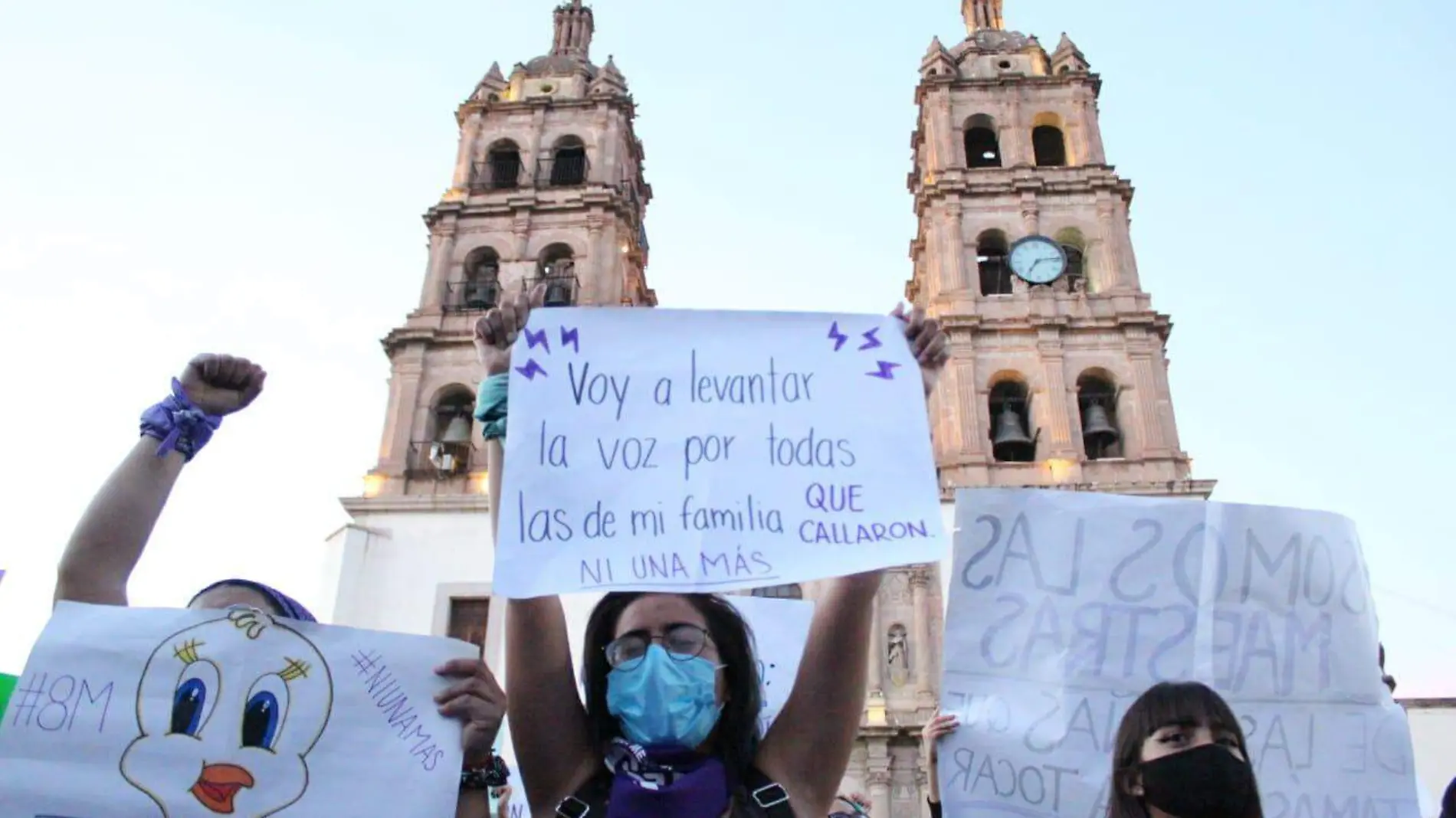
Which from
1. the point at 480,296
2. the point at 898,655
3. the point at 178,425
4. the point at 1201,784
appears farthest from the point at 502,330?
the point at 480,296

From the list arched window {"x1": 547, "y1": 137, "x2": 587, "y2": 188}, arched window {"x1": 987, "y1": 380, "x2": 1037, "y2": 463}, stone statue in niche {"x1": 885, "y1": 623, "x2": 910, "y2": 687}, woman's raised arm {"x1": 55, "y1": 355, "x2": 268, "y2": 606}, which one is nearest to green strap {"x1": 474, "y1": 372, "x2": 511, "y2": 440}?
woman's raised arm {"x1": 55, "y1": 355, "x2": 268, "y2": 606}

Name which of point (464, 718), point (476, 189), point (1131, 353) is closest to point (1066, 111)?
point (1131, 353)

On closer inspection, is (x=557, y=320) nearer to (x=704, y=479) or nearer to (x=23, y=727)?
(x=704, y=479)

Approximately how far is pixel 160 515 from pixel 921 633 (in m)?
16.4

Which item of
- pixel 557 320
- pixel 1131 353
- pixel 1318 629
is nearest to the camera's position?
pixel 557 320

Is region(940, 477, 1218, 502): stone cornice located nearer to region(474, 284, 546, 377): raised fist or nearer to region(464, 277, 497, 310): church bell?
region(464, 277, 497, 310): church bell

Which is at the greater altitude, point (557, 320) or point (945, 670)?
point (557, 320)

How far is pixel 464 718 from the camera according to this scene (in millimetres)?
2723

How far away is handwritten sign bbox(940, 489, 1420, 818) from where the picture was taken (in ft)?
11.4

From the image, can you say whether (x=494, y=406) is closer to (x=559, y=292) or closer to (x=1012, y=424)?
(x=1012, y=424)

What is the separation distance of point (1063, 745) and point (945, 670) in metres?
0.45

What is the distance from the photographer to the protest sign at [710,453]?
278 cm

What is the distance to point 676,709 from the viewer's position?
106 inches

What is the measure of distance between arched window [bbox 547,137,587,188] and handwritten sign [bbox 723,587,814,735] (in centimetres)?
2104
